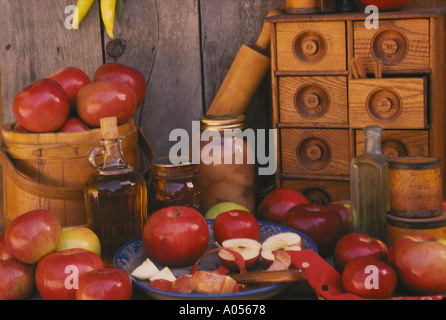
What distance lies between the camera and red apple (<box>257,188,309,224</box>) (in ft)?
4.88

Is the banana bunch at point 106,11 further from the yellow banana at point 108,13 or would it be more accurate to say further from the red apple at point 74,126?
Result: the red apple at point 74,126

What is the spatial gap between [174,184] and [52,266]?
40 cm

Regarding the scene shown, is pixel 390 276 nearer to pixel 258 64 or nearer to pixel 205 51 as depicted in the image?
pixel 258 64

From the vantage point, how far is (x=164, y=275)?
113cm

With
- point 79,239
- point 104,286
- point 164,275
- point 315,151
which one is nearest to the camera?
point 104,286

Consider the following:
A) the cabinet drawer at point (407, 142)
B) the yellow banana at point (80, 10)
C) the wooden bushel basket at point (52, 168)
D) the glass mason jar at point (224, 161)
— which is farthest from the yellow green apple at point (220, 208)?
the yellow banana at point (80, 10)

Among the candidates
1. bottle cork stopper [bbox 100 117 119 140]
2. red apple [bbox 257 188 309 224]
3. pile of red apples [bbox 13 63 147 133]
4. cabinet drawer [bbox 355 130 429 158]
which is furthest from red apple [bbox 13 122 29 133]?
cabinet drawer [bbox 355 130 429 158]

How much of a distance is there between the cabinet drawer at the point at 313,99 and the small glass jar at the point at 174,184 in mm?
332

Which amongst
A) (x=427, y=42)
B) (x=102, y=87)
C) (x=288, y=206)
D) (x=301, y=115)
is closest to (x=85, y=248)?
(x=102, y=87)

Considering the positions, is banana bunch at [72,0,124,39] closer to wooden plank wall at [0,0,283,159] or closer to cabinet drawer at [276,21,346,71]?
wooden plank wall at [0,0,283,159]

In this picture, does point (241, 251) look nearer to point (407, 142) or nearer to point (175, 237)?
point (175, 237)

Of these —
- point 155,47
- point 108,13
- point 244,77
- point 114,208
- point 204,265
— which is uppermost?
point 108,13

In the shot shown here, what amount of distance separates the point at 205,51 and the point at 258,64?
0.22 m

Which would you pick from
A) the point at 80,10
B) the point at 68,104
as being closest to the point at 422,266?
the point at 68,104
